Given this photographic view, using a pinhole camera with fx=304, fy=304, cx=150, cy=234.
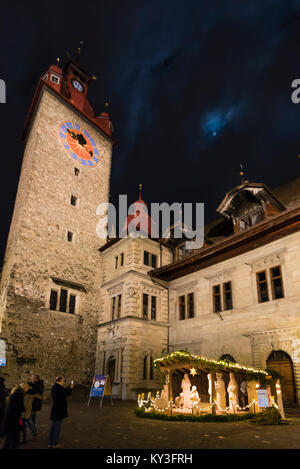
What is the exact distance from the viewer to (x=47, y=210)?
90.8 feet

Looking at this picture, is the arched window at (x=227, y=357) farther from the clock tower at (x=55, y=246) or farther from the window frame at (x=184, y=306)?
the clock tower at (x=55, y=246)

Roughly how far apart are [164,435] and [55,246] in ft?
67.0

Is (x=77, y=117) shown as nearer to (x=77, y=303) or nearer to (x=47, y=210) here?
(x=47, y=210)

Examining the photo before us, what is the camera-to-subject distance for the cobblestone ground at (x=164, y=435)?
7.99m

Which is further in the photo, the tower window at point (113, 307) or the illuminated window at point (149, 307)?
the tower window at point (113, 307)

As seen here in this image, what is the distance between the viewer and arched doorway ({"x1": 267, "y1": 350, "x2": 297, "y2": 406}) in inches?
627

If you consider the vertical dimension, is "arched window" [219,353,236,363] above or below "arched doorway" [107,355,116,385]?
above

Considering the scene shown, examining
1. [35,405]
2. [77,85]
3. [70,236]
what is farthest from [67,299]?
[77,85]

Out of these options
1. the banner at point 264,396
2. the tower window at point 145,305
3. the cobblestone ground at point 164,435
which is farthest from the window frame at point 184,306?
the cobblestone ground at point 164,435

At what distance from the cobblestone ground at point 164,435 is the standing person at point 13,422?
1970 mm

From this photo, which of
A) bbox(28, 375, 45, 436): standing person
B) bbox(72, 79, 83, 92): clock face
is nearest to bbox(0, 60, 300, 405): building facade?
bbox(72, 79, 83, 92): clock face

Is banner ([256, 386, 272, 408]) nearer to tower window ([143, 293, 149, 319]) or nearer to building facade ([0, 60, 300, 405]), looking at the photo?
building facade ([0, 60, 300, 405])

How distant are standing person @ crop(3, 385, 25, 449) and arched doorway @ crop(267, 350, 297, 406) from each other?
565 inches
